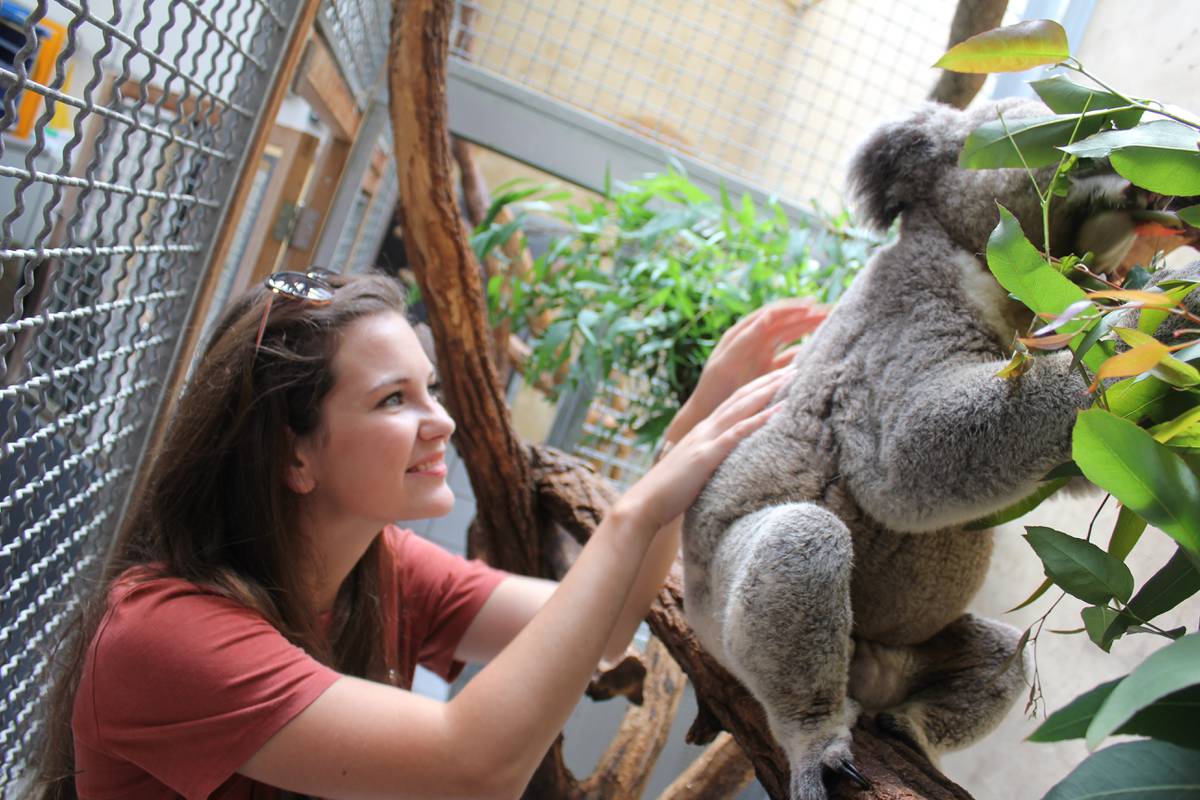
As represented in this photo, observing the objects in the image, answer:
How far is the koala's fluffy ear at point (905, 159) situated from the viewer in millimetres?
1366

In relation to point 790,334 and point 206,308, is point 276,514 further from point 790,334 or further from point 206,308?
point 790,334

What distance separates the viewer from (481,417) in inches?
94.5

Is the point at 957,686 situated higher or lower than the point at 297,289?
lower

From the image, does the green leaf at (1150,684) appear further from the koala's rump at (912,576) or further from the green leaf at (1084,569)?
the koala's rump at (912,576)

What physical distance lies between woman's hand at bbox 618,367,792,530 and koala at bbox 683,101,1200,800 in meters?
0.02

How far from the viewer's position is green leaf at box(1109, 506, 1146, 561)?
848mm

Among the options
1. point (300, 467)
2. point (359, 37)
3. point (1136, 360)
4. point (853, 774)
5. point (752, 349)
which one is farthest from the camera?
point (359, 37)

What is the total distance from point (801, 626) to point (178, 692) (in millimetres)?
870

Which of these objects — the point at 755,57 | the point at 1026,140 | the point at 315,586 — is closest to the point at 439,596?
the point at 315,586

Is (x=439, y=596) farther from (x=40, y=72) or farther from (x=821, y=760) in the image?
(x=40, y=72)

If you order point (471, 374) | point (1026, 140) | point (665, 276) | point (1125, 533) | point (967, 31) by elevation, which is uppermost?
point (967, 31)

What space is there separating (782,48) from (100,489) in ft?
9.81

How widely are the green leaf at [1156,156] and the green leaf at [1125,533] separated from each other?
30cm

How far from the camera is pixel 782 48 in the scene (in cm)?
356
